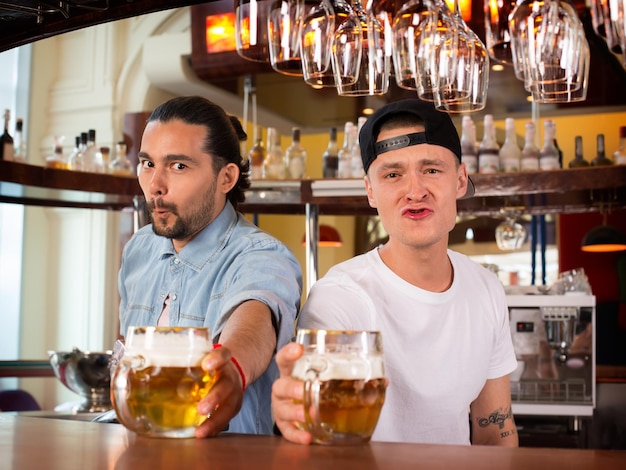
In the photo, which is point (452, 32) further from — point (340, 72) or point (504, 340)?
point (504, 340)

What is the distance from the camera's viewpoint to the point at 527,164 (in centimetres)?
416

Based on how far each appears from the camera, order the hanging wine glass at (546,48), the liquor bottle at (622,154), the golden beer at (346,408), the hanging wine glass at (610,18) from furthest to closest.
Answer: the liquor bottle at (622,154) → the hanging wine glass at (546,48) → the hanging wine glass at (610,18) → the golden beer at (346,408)

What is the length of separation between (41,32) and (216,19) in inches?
145

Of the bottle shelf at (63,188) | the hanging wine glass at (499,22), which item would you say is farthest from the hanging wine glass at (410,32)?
the bottle shelf at (63,188)

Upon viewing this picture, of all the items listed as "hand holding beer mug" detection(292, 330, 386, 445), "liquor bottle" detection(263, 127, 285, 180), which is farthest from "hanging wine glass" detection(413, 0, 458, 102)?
"liquor bottle" detection(263, 127, 285, 180)

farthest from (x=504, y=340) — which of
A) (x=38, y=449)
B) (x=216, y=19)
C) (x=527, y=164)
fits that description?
(x=216, y=19)

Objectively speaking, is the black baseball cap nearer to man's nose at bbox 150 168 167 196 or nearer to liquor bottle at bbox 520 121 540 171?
man's nose at bbox 150 168 167 196

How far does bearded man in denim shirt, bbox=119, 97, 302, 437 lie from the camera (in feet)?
4.64

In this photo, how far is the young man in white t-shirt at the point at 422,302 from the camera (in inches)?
63.4

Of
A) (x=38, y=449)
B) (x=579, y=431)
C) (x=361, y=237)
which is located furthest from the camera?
(x=361, y=237)

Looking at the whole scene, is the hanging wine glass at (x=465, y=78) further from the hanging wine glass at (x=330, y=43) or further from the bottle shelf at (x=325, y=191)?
the bottle shelf at (x=325, y=191)

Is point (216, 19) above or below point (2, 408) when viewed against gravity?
above

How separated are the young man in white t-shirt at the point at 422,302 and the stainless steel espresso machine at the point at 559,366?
2.13 metres

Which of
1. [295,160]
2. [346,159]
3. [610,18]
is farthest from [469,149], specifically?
[610,18]
